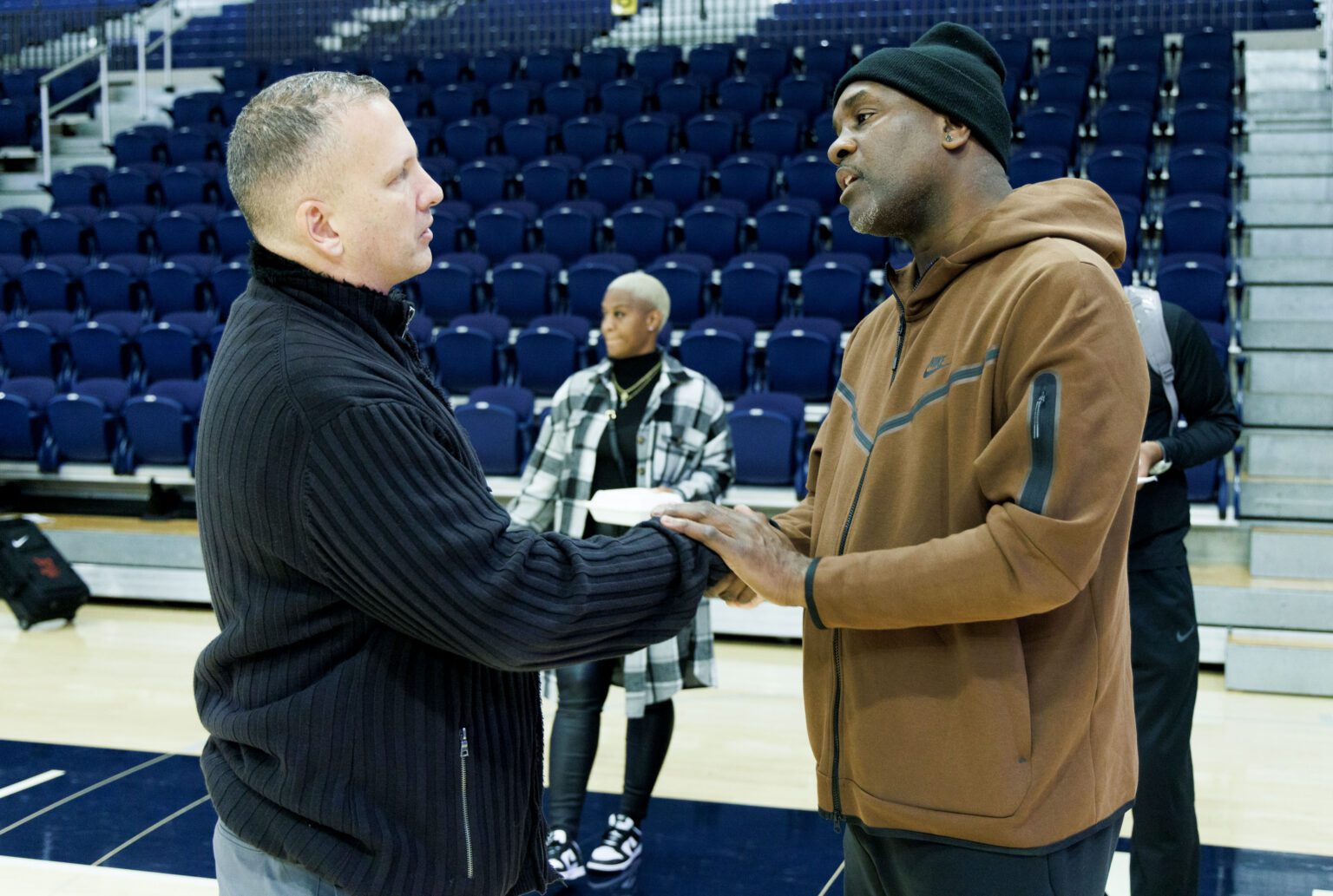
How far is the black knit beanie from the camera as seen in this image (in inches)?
66.8

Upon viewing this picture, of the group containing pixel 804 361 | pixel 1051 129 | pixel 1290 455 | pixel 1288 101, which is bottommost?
pixel 1290 455

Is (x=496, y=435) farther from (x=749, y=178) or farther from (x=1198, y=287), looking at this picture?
(x=1198, y=287)

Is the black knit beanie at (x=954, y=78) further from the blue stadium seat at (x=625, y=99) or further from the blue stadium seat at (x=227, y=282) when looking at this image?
the blue stadium seat at (x=625, y=99)

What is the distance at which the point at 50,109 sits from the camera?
13.0m

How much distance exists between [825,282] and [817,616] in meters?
6.41

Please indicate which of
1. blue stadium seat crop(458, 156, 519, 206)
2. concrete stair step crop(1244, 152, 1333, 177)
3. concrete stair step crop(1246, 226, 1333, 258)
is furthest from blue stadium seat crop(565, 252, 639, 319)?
concrete stair step crop(1244, 152, 1333, 177)

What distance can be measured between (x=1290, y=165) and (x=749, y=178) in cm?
397

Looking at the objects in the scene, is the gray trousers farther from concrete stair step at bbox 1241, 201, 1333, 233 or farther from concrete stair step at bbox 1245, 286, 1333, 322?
concrete stair step at bbox 1241, 201, 1333, 233

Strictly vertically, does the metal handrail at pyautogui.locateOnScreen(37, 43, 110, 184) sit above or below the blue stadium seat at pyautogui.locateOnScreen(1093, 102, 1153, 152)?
above

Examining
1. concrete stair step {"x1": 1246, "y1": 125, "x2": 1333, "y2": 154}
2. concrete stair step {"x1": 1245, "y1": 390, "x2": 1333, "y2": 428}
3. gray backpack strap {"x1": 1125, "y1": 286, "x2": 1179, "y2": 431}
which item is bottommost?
concrete stair step {"x1": 1245, "y1": 390, "x2": 1333, "y2": 428}

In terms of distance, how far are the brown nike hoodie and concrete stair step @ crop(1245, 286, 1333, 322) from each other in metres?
7.00

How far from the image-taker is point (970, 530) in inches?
60.4

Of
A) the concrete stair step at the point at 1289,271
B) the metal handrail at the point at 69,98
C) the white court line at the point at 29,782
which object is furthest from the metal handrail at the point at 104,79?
the concrete stair step at the point at 1289,271

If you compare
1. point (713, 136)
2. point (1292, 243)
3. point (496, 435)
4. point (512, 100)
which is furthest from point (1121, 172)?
point (512, 100)
